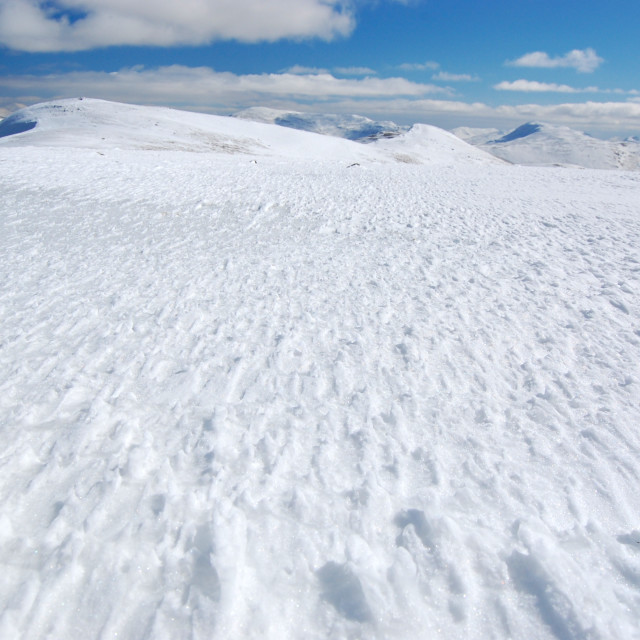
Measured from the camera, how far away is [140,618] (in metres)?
2.66

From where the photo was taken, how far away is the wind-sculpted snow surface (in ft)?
9.02

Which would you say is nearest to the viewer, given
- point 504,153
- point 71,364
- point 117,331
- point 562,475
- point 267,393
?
point 562,475

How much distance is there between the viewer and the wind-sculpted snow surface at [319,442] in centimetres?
275

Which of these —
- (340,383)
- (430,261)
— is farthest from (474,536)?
(430,261)

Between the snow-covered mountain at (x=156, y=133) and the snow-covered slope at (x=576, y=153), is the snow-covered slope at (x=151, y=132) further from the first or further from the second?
the snow-covered slope at (x=576, y=153)

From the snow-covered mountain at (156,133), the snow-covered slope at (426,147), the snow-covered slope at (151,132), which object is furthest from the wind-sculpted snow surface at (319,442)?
the snow-covered slope at (426,147)

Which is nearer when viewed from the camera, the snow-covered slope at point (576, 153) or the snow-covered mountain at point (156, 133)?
the snow-covered mountain at point (156, 133)

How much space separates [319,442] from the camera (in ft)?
13.3

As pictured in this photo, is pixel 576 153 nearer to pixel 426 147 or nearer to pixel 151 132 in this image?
pixel 426 147

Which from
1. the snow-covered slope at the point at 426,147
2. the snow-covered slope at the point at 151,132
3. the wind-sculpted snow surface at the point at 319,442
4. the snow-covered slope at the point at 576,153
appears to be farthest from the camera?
the snow-covered slope at the point at 576,153

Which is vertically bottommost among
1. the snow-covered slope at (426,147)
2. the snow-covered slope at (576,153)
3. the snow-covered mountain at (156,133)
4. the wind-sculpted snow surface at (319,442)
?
the snow-covered slope at (576,153)

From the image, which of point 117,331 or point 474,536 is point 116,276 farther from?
point 474,536

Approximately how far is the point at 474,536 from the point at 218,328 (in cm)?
414

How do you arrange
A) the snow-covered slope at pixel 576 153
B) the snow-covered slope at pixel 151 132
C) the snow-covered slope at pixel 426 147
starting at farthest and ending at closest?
the snow-covered slope at pixel 576 153 < the snow-covered slope at pixel 426 147 < the snow-covered slope at pixel 151 132
